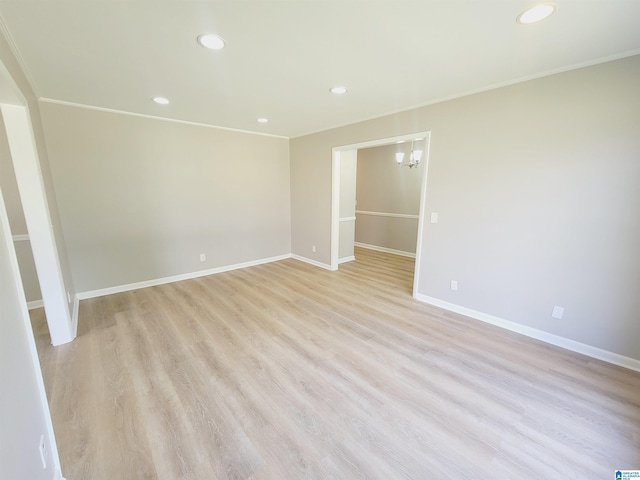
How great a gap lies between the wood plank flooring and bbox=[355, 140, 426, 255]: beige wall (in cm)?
315

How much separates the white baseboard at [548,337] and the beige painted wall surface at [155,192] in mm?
3576

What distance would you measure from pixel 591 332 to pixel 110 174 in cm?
568

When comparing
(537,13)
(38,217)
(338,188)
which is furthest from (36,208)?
(537,13)

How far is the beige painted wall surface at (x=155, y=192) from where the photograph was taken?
326 cm

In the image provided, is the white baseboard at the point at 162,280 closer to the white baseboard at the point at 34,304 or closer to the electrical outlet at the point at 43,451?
the white baseboard at the point at 34,304

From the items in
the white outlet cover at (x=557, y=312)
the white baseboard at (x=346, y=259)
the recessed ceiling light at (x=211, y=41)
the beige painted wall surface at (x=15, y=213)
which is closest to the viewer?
the recessed ceiling light at (x=211, y=41)

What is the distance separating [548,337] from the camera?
2.56 m

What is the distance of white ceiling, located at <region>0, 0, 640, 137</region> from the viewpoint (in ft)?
4.86

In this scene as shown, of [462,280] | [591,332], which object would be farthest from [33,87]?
[591,332]

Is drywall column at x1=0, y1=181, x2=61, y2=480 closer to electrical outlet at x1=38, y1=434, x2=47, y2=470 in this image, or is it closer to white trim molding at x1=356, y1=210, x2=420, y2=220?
electrical outlet at x1=38, y1=434, x2=47, y2=470

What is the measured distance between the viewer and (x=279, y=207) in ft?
17.5

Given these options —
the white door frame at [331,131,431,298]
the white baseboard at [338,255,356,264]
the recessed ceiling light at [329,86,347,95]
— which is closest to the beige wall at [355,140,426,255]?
the white baseboard at [338,255,356,264]

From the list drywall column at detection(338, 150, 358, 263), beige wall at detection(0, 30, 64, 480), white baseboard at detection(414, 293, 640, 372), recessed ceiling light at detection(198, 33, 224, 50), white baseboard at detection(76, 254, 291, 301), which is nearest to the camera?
beige wall at detection(0, 30, 64, 480)

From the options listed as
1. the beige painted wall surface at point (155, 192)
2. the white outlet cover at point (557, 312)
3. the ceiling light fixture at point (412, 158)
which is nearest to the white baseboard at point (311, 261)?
the beige painted wall surface at point (155, 192)
